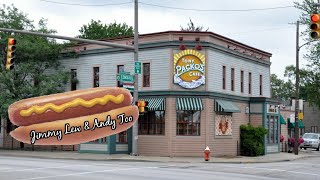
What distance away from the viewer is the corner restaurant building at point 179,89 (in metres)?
32.6

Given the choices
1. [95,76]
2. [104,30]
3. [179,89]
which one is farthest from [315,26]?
[104,30]

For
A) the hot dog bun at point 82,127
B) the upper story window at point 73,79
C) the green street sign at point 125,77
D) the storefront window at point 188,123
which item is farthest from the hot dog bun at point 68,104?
the storefront window at point 188,123

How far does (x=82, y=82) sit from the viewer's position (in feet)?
121

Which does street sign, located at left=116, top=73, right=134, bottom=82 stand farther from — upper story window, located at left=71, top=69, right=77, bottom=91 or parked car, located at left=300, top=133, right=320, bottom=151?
parked car, located at left=300, top=133, right=320, bottom=151

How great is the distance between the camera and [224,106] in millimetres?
33781

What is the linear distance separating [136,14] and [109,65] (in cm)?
603

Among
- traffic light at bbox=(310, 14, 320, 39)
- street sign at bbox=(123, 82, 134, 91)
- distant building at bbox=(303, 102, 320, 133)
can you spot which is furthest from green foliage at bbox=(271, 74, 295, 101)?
traffic light at bbox=(310, 14, 320, 39)

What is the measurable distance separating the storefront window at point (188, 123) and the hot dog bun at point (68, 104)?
3528 mm

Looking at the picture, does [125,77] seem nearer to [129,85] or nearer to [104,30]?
[129,85]

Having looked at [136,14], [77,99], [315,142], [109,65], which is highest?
[136,14]

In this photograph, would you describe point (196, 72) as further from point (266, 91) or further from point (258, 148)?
point (266, 91)

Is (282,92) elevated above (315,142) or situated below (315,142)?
above

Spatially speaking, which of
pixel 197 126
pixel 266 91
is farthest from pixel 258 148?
pixel 266 91

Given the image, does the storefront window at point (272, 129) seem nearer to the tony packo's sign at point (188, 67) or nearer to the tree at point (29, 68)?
the tony packo's sign at point (188, 67)
